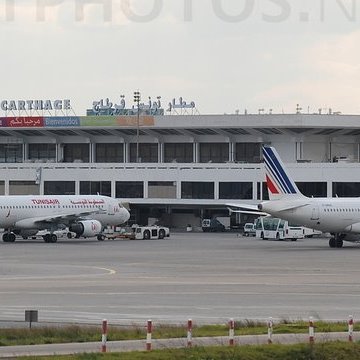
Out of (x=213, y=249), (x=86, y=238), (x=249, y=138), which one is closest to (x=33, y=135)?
(x=249, y=138)

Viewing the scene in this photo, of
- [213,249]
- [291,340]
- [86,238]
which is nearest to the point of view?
[291,340]

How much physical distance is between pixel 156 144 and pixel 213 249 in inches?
2526

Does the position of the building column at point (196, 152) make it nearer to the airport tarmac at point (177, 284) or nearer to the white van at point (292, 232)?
the white van at point (292, 232)

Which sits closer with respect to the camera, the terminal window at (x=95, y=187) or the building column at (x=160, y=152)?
the terminal window at (x=95, y=187)

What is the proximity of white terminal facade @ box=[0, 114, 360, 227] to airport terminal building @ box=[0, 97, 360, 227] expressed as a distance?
121mm

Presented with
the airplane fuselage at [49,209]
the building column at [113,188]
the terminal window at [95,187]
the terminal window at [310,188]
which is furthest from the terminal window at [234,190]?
the airplane fuselage at [49,209]

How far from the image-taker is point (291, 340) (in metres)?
28.2

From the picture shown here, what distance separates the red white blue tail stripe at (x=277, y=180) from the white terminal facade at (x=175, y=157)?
39.2 m

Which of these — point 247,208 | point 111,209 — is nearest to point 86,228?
point 111,209

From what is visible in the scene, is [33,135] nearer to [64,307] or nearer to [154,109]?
[154,109]

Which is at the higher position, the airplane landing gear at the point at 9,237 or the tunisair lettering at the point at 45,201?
the tunisair lettering at the point at 45,201

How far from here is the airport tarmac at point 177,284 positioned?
37.4 metres

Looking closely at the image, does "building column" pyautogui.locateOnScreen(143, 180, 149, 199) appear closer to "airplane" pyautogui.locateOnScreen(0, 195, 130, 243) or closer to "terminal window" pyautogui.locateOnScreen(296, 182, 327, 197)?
"terminal window" pyautogui.locateOnScreen(296, 182, 327, 197)

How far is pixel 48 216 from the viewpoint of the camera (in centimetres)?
9719
